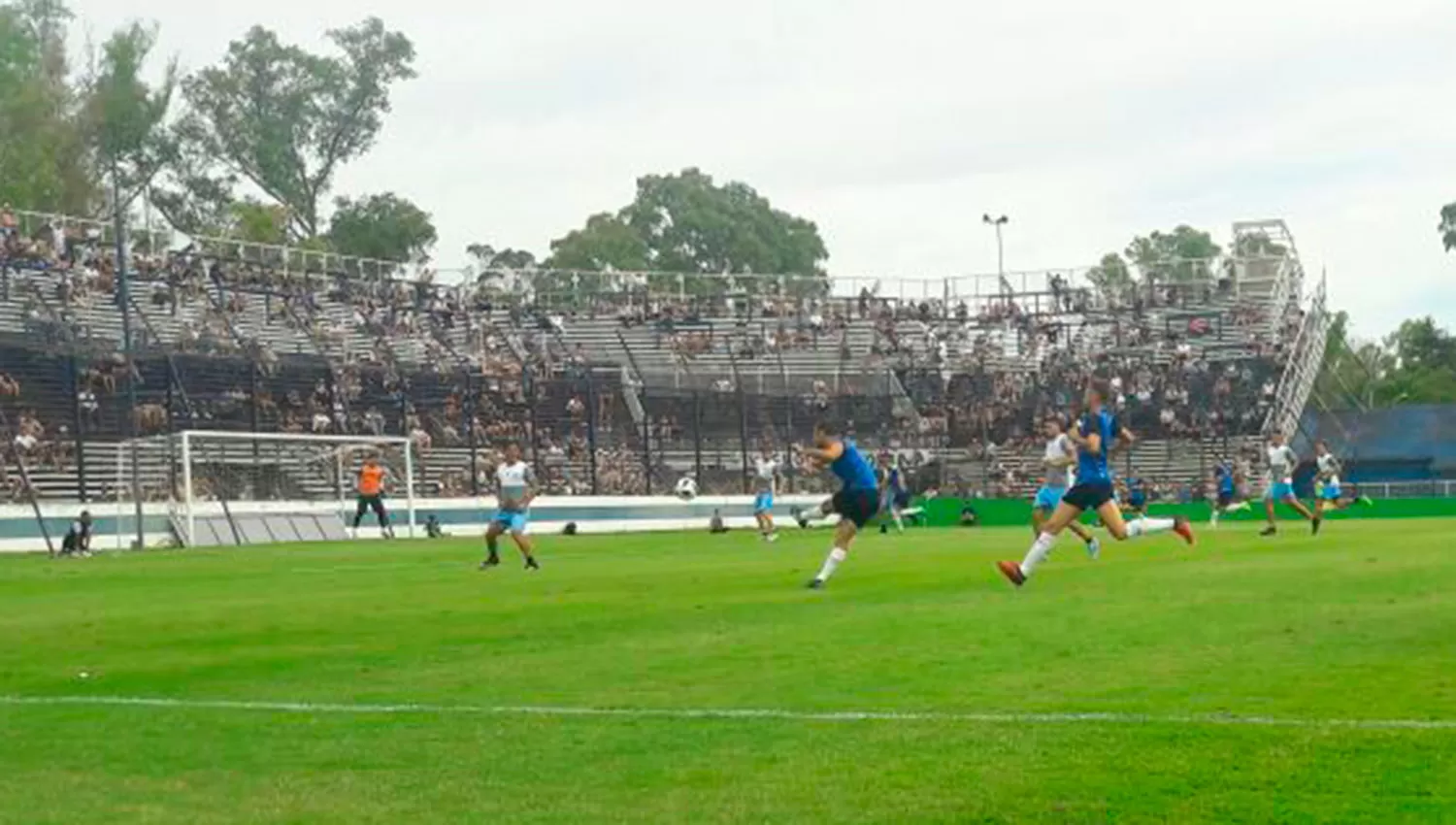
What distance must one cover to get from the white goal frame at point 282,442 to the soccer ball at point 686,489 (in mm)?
9472

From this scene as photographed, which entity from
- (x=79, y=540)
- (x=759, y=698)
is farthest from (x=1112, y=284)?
(x=759, y=698)

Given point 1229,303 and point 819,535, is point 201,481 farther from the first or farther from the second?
point 1229,303

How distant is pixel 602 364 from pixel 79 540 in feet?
113

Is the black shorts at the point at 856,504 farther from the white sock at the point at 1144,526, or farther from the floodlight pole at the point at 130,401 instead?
the floodlight pole at the point at 130,401

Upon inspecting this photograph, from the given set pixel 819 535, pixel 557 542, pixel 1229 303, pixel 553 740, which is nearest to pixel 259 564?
pixel 557 542

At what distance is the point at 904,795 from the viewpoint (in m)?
9.67

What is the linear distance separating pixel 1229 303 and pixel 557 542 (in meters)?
46.4

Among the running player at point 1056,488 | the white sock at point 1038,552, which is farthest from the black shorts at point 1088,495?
the running player at point 1056,488

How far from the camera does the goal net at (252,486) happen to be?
54.6 meters

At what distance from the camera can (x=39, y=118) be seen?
101875mm

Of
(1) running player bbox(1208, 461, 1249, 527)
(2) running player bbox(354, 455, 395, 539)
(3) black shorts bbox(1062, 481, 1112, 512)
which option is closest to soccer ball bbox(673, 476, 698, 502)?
(2) running player bbox(354, 455, 395, 539)

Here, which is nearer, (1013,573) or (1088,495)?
(1013,573)

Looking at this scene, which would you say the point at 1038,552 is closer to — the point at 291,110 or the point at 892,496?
Result: the point at 892,496

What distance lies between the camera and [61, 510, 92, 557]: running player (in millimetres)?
48250
